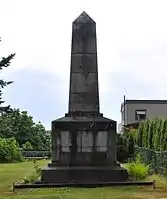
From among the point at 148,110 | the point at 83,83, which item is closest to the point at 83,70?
the point at 83,83

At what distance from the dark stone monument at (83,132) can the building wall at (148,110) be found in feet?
124

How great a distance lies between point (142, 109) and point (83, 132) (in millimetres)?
39756

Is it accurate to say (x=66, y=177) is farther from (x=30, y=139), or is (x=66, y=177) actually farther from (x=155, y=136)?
(x=30, y=139)

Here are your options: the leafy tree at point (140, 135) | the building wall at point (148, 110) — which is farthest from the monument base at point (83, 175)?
the building wall at point (148, 110)

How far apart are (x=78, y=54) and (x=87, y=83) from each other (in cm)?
111

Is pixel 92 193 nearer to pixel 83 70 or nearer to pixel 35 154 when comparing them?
pixel 83 70

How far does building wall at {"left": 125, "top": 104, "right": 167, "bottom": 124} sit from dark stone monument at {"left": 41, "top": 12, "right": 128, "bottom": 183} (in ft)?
124

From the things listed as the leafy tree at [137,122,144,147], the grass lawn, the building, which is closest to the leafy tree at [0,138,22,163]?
the leafy tree at [137,122,144,147]

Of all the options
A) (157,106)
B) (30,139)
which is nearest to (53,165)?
(30,139)

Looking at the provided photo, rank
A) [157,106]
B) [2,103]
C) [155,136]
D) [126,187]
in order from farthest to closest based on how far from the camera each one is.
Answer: [157,106], [155,136], [2,103], [126,187]

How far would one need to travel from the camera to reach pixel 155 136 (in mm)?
26062

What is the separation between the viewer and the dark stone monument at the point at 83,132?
17.6m

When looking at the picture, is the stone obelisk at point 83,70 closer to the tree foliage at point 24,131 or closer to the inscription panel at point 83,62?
the inscription panel at point 83,62

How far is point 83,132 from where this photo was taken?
18.2 m
